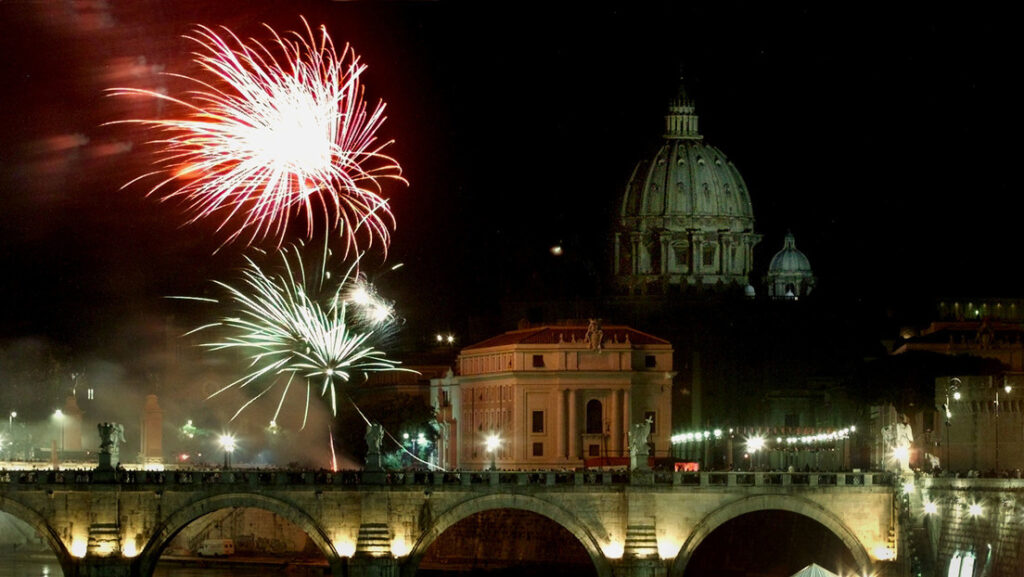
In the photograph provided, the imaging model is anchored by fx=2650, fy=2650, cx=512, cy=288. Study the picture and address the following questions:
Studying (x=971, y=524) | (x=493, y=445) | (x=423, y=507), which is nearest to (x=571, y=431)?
(x=493, y=445)

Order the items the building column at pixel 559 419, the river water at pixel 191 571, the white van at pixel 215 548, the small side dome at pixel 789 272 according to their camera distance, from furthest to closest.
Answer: the small side dome at pixel 789 272, the building column at pixel 559 419, the white van at pixel 215 548, the river water at pixel 191 571

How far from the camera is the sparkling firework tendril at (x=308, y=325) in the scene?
279 ft

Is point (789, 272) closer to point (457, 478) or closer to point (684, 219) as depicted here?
point (684, 219)

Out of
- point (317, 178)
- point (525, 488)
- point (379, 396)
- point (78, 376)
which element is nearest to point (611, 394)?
point (379, 396)

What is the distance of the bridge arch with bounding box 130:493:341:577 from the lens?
79.5 meters

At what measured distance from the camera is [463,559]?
93.9m

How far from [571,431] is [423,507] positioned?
4054 centimetres

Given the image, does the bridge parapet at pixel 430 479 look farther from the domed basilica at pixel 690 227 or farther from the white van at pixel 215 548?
the domed basilica at pixel 690 227

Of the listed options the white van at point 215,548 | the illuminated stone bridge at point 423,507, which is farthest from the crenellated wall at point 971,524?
the white van at point 215,548

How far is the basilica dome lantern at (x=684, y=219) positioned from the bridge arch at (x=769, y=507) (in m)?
91.6

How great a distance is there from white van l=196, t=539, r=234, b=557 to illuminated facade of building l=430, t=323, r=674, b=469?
2217cm

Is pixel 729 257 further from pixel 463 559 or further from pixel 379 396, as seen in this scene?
pixel 463 559

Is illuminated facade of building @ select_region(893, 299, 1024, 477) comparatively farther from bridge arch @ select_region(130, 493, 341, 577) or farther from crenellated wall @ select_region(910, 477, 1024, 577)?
bridge arch @ select_region(130, 493, 341, 577)

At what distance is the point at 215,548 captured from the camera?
319ft
